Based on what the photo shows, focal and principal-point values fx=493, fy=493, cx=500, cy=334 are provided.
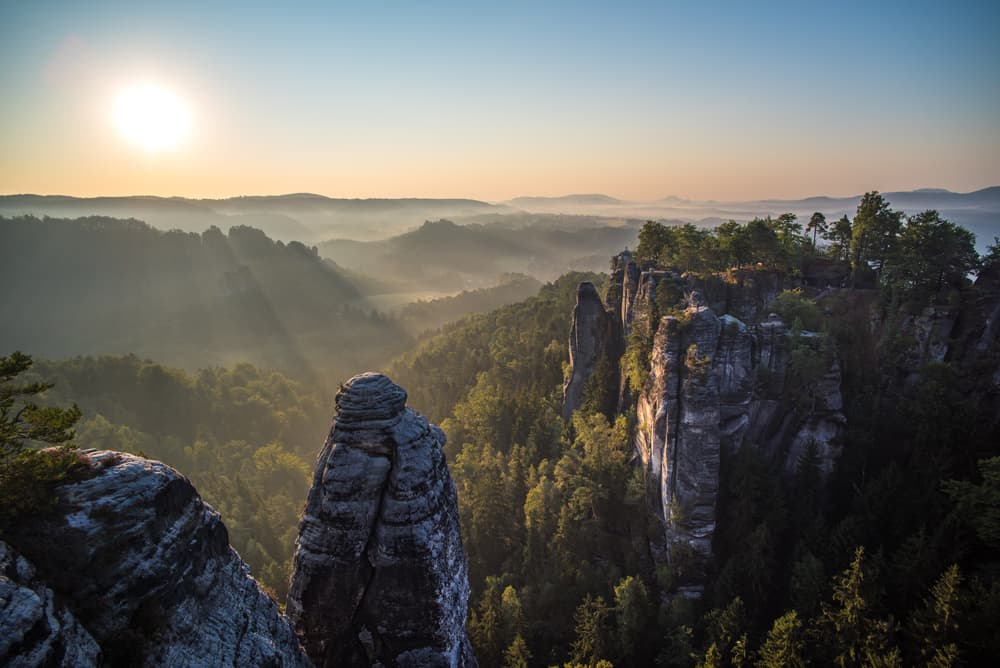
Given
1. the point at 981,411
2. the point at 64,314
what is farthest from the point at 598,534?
the point at 64,314

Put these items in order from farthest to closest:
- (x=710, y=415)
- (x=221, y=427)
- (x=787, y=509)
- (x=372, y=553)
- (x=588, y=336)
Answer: (x=221, y=427) < (x=588, y=336) < (x=787, y=509) < (x=710, y=415) < (x=372, y=553)

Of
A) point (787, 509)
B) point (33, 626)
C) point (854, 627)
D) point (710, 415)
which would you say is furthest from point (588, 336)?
point (33, 626)

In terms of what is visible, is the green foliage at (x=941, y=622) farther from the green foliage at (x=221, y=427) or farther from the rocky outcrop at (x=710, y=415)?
the green foliage at (x=221, y=427)

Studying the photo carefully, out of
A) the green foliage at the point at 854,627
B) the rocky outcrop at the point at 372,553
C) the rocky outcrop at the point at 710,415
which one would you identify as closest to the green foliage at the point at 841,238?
the rocky outcrop at the point at 710,415

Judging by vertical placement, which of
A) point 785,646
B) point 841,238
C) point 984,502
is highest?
point 841,238

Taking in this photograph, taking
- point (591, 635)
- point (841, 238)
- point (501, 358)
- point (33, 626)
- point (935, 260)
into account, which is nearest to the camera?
point (33, 626)

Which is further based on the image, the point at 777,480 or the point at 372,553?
the point at 777,480

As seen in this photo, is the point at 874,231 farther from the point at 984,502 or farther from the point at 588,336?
the point at 984,502
